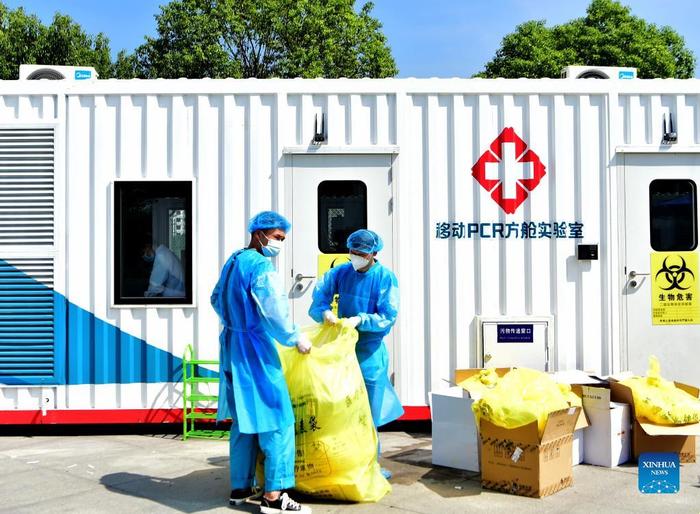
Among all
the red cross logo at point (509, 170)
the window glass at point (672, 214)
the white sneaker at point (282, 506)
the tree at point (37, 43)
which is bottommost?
the white sneaker at point (282, 506)

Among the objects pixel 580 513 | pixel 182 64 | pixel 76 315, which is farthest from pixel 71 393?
pixel 182 64

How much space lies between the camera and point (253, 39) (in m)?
26.0

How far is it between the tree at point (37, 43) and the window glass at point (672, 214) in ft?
68.0

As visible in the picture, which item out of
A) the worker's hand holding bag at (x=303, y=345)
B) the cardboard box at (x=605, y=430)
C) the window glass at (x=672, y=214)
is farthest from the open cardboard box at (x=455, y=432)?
the window glass at (x=672, y=214)

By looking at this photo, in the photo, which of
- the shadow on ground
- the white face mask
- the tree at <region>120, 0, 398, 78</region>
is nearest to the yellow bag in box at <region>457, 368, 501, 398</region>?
the white face mask

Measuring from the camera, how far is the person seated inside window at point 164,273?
6.55 m

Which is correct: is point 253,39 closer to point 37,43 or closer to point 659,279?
point 37,43

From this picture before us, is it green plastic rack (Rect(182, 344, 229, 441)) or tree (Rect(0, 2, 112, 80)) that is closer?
green plastic rack (Rect(182, 344, 229, 441))

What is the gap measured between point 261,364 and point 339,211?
2.34 m

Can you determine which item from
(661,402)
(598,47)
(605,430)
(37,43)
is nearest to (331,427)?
(605,430)

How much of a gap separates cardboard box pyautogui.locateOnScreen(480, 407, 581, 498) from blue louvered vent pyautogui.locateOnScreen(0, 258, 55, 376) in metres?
3.64

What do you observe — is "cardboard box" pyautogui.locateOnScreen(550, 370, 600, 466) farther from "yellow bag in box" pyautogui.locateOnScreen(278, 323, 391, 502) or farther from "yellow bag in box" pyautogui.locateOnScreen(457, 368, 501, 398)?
"yellow bag in box" pyautogui.locateOnScreen(278, 323, 391, 502)

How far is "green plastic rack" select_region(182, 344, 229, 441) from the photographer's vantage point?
6297mm

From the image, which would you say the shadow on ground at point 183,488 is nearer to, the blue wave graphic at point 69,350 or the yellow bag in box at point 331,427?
the yellow bag in box at point 331,427
